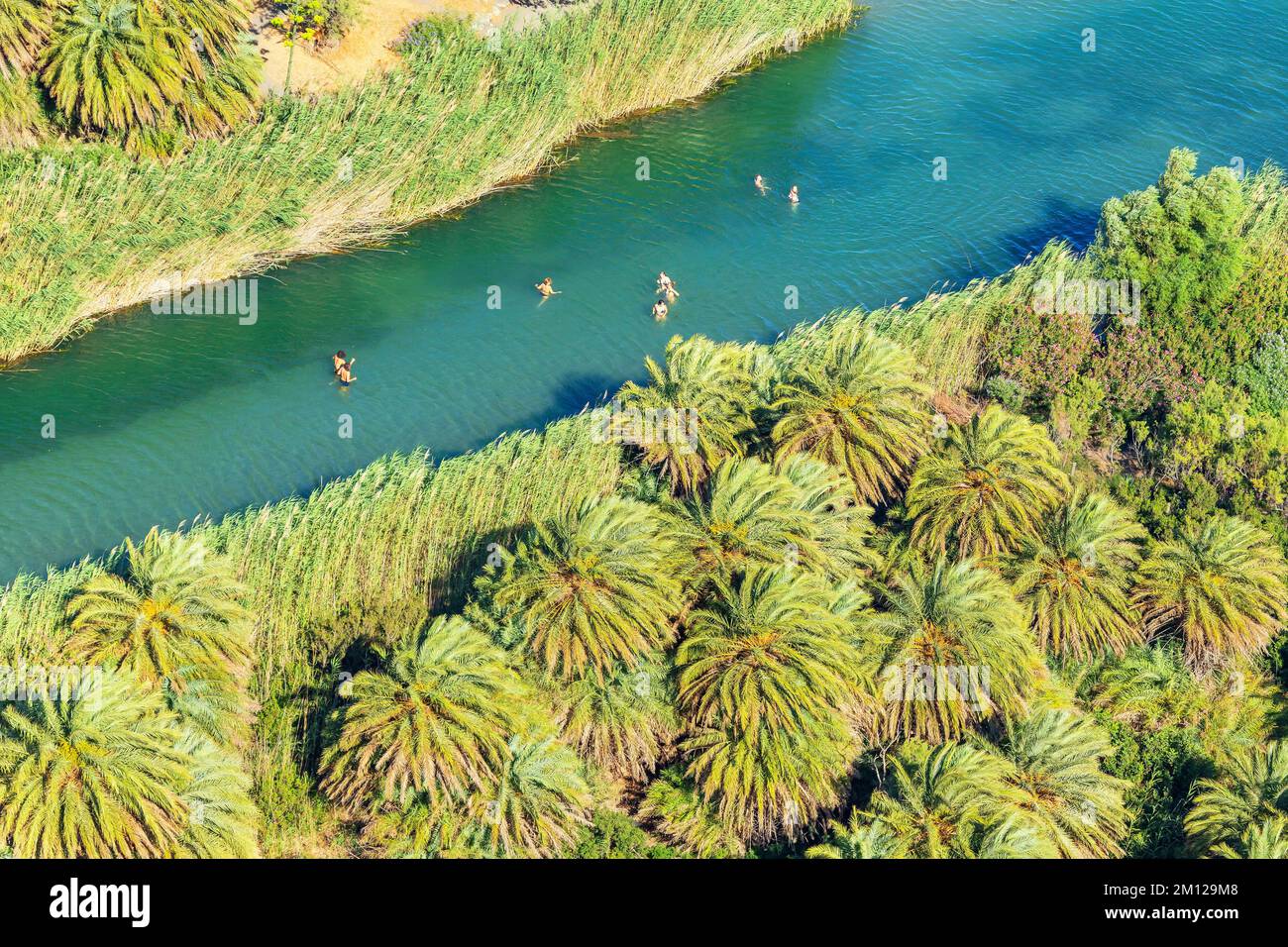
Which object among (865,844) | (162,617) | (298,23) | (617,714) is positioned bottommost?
(865,844)

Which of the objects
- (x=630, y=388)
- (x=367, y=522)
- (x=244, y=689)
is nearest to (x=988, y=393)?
(x=630, y=388)

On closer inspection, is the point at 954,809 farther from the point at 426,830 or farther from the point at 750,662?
the point at 426,830

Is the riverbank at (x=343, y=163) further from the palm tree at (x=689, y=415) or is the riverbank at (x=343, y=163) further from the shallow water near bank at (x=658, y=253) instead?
the palm tree at (x=689, y=415)

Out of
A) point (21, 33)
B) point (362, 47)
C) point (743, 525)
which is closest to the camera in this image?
point (743, 525)

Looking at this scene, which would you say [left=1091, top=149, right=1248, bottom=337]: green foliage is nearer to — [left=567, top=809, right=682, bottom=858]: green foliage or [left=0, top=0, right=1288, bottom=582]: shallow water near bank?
[left=0, top=0, right=1288, bottom=582]: shallow water near bank

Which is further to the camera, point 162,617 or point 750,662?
point 750,662

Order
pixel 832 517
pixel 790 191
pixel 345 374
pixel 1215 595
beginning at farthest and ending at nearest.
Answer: pixel 790 191
pixel 345 374
pixel 1215 595
pixel 832 517

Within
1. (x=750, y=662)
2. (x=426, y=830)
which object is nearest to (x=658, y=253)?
(x=750, y=662)

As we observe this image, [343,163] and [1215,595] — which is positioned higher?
[343,163]

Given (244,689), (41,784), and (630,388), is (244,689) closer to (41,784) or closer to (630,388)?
(41,784)
